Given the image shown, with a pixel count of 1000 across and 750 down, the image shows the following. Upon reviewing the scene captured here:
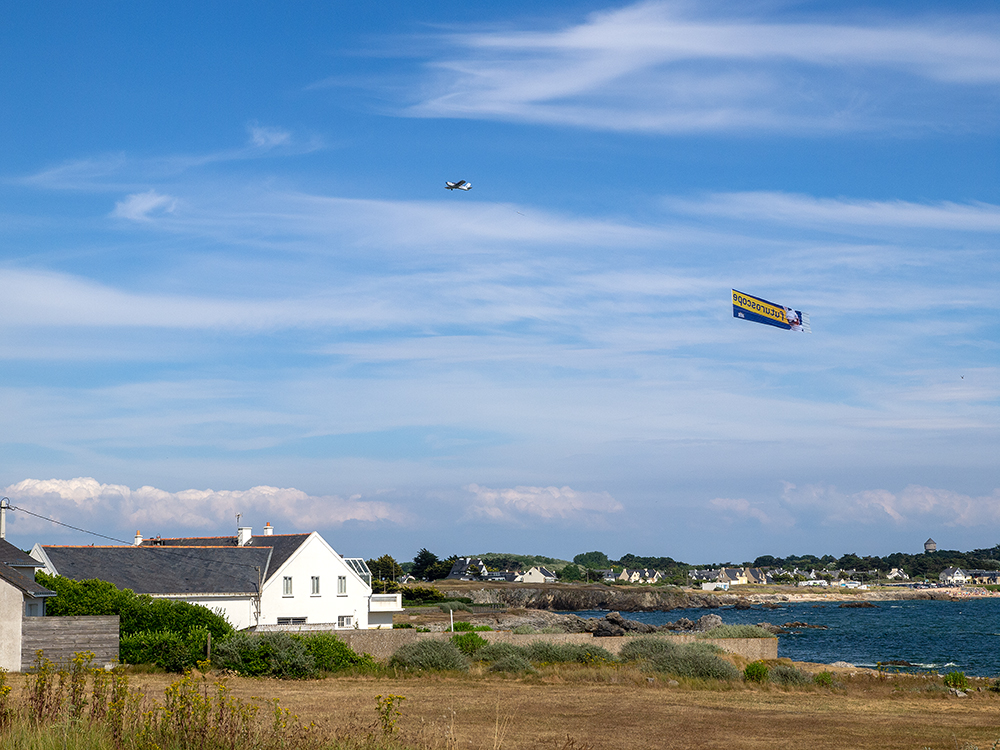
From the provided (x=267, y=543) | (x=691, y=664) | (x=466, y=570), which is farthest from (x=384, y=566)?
(x=691, y=664)

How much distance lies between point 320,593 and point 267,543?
448 cm

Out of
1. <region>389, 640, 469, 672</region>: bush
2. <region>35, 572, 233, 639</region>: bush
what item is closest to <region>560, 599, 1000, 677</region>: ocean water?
<region>389, 640, 469, 672</region>: bush

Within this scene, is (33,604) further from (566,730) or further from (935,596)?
(935,596)

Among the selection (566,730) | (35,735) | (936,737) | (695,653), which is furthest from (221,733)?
(695,653)

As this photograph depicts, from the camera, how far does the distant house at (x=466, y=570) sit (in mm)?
170750

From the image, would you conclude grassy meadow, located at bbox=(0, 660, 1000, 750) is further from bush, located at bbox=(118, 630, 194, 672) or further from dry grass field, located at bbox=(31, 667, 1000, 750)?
bush, located at bbox=(118, 630, 194, 672)

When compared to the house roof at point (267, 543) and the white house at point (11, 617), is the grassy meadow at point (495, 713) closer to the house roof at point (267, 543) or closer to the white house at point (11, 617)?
the white house at point (11, 617)

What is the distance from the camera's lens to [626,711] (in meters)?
21.7

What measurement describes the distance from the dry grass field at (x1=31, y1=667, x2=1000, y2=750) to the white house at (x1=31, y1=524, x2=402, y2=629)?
15.2m

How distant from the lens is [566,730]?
1828 cm

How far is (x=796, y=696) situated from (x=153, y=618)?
2014 centimetres

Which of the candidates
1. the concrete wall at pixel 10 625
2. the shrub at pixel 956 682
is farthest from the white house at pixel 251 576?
the shrub at pixel 956 682

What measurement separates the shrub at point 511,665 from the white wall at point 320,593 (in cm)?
1741

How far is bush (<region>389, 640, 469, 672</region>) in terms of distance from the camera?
2970cm
